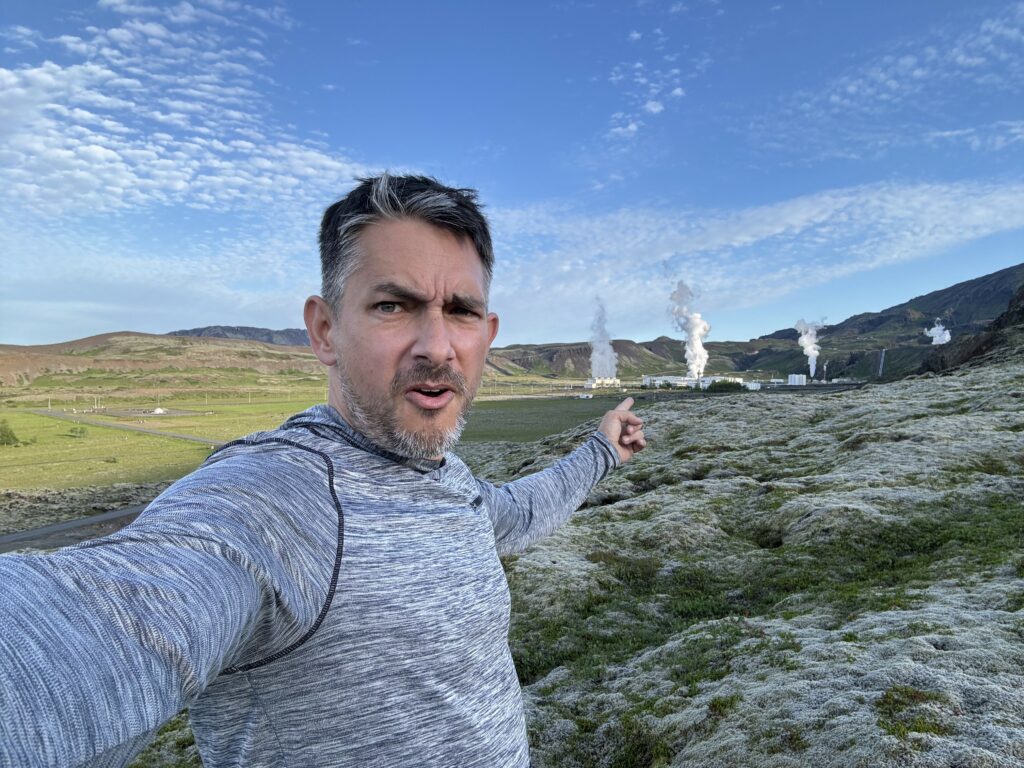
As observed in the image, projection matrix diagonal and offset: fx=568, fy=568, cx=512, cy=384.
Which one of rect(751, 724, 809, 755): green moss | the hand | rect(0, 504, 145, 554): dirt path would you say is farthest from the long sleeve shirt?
rect(0, 504, 145, 554): dirt path

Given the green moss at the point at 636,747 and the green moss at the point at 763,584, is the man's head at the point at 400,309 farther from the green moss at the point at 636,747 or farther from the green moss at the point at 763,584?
the green moss at the point at 763,584

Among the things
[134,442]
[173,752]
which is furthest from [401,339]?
[134,442]

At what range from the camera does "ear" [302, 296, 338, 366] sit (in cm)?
366

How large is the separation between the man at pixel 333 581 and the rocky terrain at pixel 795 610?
299 inches

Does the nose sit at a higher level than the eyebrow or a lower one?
lower

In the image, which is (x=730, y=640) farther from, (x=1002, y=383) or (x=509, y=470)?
(x=1002, y=383)

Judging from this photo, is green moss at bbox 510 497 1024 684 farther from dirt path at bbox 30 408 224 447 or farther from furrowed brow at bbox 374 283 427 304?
dirt path at bbox 30 408 224 447

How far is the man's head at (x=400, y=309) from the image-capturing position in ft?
10.9

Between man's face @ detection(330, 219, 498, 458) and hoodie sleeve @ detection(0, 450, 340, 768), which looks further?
man's face @ detection(330, 219, 498, 458)

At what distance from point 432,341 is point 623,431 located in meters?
4.30

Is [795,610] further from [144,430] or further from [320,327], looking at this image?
[144,430]

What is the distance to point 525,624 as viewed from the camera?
19094 millimetres

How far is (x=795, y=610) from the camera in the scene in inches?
615

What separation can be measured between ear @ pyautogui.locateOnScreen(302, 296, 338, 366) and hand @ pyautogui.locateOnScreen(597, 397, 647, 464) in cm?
384
